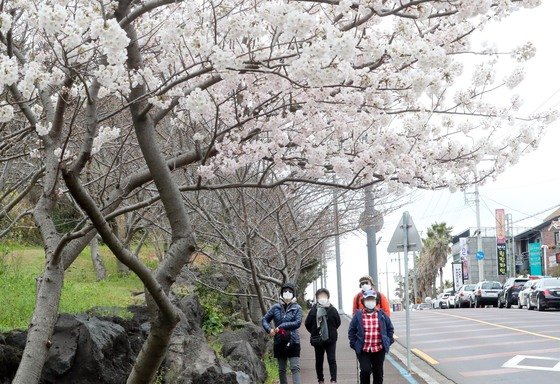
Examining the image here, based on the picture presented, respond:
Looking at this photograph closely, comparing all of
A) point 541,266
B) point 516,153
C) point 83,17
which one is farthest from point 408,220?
point 541,266

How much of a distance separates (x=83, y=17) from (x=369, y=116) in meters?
3.62

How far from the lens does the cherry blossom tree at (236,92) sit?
5535 mm

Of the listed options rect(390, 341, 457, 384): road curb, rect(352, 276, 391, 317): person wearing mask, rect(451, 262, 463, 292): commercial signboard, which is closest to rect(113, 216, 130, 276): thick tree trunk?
rect(390, 341, 457, 384): road curb

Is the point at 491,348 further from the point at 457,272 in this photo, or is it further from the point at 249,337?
the point at 457,272

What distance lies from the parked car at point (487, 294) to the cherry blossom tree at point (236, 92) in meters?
40.3

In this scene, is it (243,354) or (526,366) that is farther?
(526,366)

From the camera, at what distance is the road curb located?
14.0m

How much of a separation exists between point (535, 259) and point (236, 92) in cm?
7305

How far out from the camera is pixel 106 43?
505cm

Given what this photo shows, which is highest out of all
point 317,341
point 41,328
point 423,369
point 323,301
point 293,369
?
point 323,301

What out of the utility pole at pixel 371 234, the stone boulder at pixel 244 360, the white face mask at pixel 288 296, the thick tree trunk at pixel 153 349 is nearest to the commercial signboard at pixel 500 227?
the utility pole at pixel 371 234

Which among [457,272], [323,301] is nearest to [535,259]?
[457,272]

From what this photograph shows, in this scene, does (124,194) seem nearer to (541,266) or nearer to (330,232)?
(330,232)

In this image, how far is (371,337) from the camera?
434 inches
